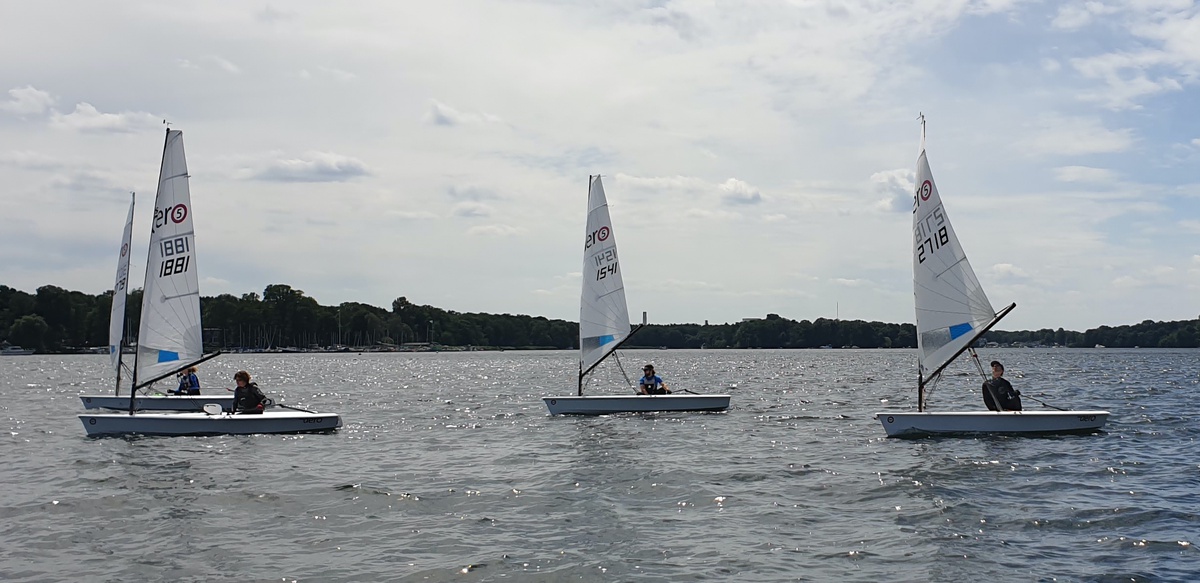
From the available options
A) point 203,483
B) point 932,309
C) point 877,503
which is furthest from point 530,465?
point 932,309

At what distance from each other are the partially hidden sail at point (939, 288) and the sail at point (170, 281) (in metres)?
19.3

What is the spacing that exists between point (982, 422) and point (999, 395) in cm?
133

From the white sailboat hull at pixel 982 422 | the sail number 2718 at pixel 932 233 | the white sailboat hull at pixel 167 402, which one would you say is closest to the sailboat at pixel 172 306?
the white sailboat hull at pixel 167 402

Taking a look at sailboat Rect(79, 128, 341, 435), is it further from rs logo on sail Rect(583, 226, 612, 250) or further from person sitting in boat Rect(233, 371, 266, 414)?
rs logo on sail Rect(583, 226, 612, 250)

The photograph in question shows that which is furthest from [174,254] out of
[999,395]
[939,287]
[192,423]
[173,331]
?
[999,395]

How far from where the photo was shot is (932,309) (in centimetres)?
2659

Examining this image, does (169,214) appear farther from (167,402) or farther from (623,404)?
(623,404)

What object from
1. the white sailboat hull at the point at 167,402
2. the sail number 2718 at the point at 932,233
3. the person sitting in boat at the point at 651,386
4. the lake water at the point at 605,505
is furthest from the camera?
the person sitting in boat at the point at 651,386

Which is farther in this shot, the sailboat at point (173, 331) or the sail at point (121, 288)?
the sail at point (121, 288)

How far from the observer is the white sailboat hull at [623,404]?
108 ft

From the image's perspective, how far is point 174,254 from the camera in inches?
1075

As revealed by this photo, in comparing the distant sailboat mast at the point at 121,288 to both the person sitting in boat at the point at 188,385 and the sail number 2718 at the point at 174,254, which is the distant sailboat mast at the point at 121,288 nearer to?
the person sitting in boat at the point at 188,385

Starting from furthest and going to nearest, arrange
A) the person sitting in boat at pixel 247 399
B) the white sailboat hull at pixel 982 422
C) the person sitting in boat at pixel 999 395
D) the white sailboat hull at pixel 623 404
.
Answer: the white sailboat hull at pixel 623 404 < the person sitting in boat at pixel 247 399 < the person sitting in boat at pixel 999 395 < the white sailboat hull at pixel 982 422

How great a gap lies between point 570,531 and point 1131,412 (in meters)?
27.0
